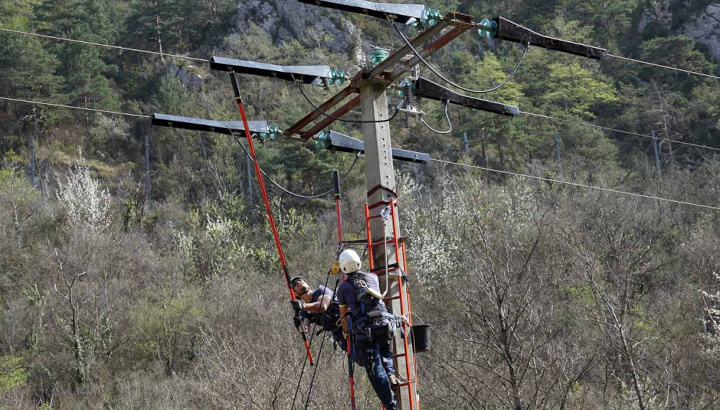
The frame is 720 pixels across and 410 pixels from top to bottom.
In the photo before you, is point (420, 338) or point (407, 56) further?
point (407, 56)

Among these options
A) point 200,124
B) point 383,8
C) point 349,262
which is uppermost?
point 383,8

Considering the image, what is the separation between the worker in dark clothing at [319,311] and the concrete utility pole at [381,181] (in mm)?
825

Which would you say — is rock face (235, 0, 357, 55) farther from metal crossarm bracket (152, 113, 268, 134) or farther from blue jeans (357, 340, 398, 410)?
blue jeans (357, 340, 398, 410)

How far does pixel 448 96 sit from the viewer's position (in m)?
11.4

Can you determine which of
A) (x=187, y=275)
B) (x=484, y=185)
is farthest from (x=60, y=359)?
(x=484, y=185)

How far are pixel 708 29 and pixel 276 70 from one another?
2438 inches

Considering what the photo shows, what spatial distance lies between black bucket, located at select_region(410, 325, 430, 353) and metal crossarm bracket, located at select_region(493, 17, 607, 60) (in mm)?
3453

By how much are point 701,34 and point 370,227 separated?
6246 cm

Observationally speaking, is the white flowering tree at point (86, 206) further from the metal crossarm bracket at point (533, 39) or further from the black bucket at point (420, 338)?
the black bucket at point (420, 338)

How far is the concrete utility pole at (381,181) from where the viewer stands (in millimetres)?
9164

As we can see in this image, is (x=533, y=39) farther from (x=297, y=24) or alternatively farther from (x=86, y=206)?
(x=297, y=24)

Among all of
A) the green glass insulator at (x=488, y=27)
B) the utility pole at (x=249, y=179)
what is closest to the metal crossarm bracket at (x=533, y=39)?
the green glass insulator at (x=488, y=27)

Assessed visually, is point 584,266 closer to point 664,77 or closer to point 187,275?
point 187,275

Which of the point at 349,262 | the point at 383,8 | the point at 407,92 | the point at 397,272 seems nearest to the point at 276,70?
the point at 383,8
